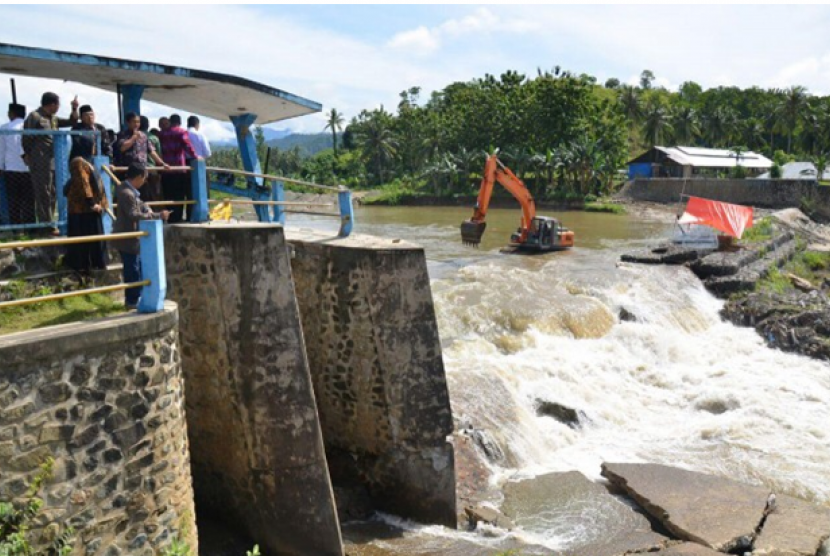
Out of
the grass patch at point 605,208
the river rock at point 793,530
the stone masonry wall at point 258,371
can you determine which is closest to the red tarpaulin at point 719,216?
the river rock at point 793,530

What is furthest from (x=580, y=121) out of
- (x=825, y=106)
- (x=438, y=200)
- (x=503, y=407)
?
(x=503, y=407)

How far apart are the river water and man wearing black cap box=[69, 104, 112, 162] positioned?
5.85 meters

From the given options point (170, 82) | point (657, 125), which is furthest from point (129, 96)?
point (657, 125)

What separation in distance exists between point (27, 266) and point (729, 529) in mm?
8774

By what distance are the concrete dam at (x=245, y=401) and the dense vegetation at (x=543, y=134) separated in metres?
45.9

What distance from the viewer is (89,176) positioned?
24.1 ft

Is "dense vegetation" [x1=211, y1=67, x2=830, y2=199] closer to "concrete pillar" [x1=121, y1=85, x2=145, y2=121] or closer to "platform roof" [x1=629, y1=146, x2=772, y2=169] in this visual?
"platform roof" [x1=629, y1=146, x2=772, y2=169]

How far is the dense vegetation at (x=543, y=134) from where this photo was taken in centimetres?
5662

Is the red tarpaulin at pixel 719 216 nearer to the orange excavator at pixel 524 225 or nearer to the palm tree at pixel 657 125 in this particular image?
the orange excavator at pixel 524 225

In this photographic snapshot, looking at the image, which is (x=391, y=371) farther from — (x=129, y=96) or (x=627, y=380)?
(x=627, y=380)

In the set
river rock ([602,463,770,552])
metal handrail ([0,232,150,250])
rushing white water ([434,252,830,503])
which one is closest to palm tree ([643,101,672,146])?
rushing white water ([434,252,830,503])

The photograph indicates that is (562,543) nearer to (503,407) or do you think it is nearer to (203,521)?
(503,407)

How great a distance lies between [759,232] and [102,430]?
3118cm

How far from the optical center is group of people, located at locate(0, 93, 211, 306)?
692 cm
